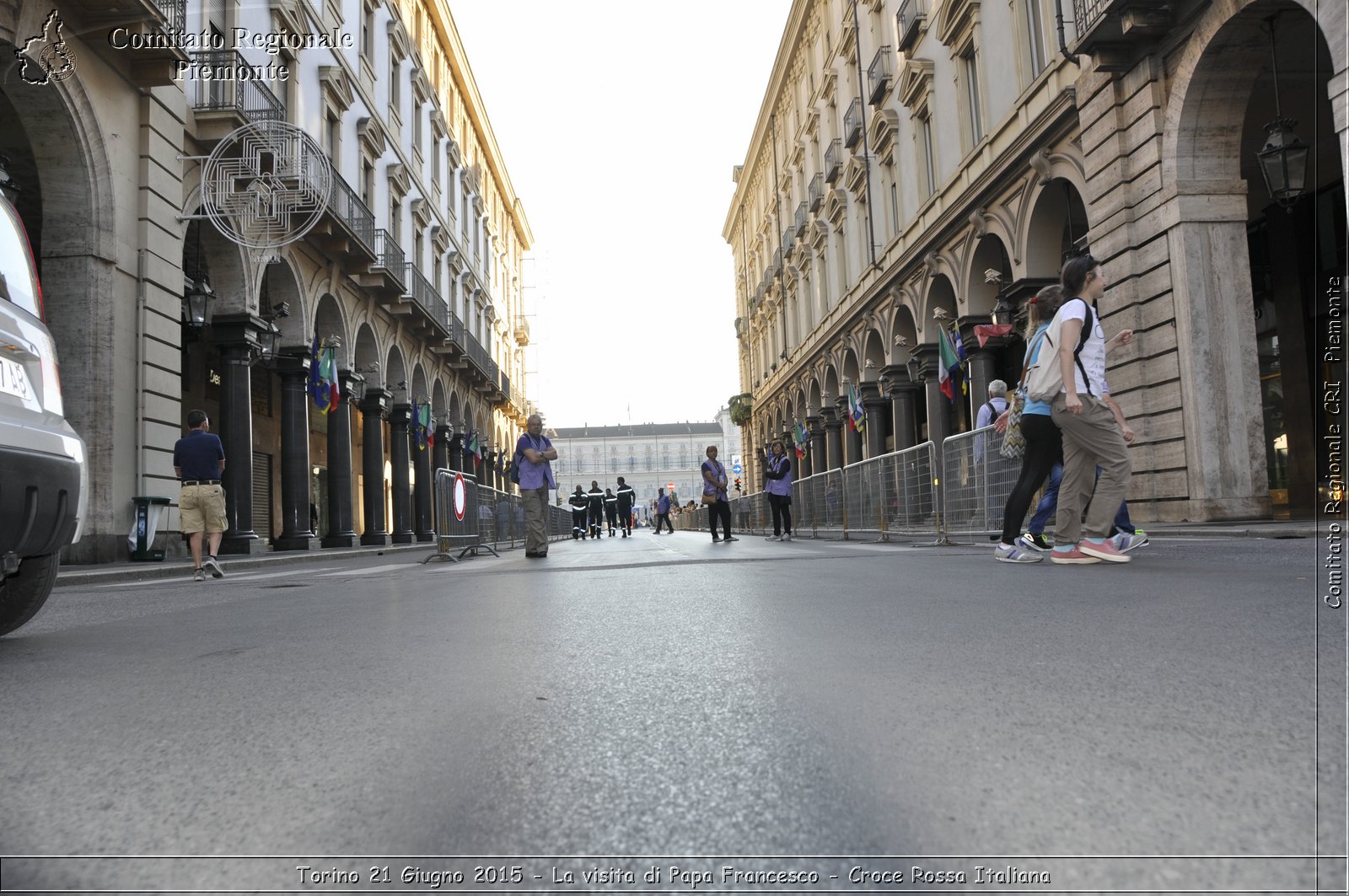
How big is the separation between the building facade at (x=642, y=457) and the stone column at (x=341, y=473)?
111 m

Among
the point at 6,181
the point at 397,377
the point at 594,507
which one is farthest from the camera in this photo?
the point at 594,507

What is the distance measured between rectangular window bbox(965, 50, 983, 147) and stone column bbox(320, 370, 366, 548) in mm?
15136

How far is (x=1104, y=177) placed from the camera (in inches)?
524

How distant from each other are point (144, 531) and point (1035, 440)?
37.1 feet

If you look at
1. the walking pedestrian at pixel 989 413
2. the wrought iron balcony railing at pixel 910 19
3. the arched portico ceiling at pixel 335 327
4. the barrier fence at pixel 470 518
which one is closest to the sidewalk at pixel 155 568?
the barrier fence at pixel 470 518

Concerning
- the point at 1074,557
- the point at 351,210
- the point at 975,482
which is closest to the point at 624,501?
the point at 351,210

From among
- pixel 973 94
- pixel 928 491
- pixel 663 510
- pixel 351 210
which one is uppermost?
pixel 973 94

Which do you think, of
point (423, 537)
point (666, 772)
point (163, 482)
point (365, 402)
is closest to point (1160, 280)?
Answer: point (666, 772)

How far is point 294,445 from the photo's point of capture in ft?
63.7

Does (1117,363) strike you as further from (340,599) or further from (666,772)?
(666,772)

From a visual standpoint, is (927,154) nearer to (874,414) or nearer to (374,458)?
(874,414)

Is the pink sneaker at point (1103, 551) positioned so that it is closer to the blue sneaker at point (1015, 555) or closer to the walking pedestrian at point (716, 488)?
the blue sneaker at point (1015, 555)

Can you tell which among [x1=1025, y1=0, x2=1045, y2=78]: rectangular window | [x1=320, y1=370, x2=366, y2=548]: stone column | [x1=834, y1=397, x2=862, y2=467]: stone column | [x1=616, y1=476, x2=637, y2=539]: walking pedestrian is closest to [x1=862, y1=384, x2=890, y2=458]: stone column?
[x1=834, y1=397, x2=862, y2=467]: stone column

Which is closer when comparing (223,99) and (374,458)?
(223,99)
